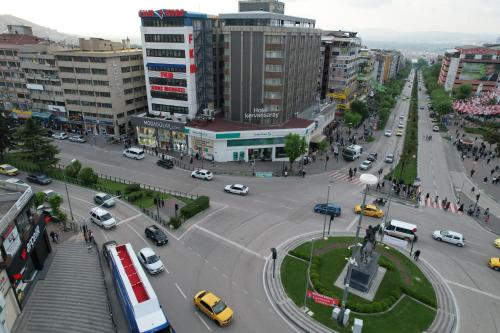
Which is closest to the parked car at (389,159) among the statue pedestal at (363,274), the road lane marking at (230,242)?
the statue pedestal at (363,274)

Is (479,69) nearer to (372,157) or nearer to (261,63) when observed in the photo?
(372,157)

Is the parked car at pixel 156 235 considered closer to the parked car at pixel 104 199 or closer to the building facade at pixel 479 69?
the parked car at pixel 104 199

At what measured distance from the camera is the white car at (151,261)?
29.7m

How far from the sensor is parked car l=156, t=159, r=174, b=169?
5591 centimetres

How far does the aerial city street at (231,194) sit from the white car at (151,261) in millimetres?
153

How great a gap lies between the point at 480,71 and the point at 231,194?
396 ft

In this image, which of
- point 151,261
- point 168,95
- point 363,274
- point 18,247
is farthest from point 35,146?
point 363,274

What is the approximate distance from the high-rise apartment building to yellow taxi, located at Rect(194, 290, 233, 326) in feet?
274

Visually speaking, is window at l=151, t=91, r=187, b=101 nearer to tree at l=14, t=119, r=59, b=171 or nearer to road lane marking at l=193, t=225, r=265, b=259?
tree at l=14, t=119, r=59, b=171

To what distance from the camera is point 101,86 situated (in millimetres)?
68188

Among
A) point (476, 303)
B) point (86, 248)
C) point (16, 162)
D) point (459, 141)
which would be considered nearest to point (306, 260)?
point (476, 303)

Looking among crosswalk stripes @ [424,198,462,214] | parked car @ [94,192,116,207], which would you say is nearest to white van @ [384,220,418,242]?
crosswalk stripes @ [424,198,462,214]

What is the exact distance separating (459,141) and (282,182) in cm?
5027

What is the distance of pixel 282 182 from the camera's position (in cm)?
5141
